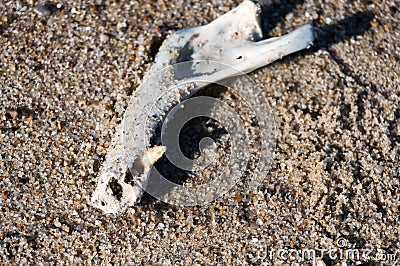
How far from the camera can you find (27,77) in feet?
8.77

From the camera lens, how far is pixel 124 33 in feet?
9.17

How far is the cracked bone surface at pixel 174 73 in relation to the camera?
2.38 metres

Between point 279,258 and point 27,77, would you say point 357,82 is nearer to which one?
point 279,258

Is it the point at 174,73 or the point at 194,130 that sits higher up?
the point at 174,73

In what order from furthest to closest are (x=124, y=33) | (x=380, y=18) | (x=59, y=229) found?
1. (x=380, y=18)
2. (x=124, y=33)
3. (x=59, y=229)

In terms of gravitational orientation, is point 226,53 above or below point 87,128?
above

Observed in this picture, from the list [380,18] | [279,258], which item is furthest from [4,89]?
[380,18]

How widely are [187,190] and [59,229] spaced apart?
60 centimetres

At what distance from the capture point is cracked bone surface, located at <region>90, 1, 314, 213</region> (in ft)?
7.82

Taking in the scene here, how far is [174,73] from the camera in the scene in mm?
2625

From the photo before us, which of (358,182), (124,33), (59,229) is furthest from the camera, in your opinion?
(124,33)

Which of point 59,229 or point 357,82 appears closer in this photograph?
point 59,229

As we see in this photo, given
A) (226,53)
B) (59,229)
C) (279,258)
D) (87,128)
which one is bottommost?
(279,258)

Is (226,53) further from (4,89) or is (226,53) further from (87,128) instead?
(4,89)
